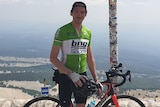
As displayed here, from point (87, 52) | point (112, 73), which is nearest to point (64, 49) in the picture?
point (87, 52)

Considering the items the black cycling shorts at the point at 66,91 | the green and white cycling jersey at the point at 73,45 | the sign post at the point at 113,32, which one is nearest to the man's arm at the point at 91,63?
the green and white cycling jersey at the point at 73,45

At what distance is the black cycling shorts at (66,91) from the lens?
3906 mm

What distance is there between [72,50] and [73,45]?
2.6 inches

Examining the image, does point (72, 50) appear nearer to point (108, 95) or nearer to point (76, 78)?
point (76, 78)

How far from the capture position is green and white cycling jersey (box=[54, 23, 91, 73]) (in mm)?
3709

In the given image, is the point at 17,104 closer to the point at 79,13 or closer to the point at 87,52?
the point at 87,52

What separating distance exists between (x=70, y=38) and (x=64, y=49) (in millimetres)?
167

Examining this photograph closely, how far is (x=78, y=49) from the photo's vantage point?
3799mm

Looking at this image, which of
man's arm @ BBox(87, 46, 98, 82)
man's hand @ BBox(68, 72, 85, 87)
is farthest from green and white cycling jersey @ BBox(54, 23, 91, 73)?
man's arm @ BBox(87, 46, 98, 82)

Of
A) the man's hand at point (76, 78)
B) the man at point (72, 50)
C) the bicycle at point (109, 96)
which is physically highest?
the man at point (72, 50)

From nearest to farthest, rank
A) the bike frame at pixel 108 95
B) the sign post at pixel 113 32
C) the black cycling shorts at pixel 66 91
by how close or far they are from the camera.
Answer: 1. the black cycling shorts at pixel 66 91
2. the bike frame at pixel 108 95
3. the sign post at pixel 113 32

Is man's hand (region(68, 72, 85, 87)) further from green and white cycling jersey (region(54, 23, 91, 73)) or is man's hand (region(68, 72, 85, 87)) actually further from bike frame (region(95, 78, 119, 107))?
bike frame (region(95, 78, 119, 107))

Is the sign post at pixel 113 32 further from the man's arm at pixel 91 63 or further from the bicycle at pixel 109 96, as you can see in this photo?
the man's arm at pixel 91 63

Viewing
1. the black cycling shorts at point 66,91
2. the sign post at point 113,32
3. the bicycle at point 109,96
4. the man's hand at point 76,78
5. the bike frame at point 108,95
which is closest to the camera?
the man's hand at point 76,78
